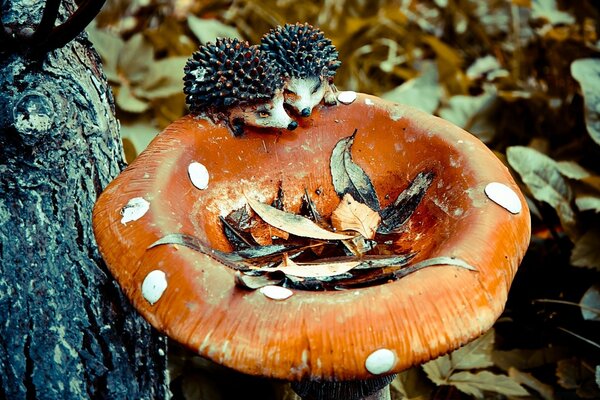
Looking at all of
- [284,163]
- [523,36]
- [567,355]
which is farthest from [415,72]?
[284,163]

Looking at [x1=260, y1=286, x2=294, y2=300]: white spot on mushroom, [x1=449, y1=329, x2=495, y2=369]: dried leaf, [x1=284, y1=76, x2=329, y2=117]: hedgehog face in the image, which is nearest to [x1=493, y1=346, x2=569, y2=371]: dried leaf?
[x1=449, y1=329, x2=495, y2=369]: dried leaf

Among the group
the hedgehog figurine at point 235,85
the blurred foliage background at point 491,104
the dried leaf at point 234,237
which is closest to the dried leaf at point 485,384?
the blurred foliage background at point 491,104

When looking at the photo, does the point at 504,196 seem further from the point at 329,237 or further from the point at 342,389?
the point at 342,389

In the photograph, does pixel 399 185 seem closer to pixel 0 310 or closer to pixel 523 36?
pixel 0 310

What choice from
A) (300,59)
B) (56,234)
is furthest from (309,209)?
(56,234)

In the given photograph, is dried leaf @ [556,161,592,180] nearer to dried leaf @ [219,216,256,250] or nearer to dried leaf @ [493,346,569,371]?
dried leaf @ [493,346,569,371]
